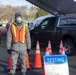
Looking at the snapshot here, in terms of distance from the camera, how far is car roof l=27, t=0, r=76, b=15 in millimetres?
18130

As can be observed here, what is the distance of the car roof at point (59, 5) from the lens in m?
18.1

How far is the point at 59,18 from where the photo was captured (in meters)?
14.7

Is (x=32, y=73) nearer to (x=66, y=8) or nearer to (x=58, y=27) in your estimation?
Answer: (x=58, y=27)

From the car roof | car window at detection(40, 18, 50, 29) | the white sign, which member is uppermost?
the car roof

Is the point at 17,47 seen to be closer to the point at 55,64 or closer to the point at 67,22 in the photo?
the point at 55,64

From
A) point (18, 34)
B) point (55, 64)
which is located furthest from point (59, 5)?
point (55, 64)

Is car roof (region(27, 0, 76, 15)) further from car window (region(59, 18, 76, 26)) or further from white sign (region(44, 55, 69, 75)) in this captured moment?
white sign (region(44, 55, 69, 75))

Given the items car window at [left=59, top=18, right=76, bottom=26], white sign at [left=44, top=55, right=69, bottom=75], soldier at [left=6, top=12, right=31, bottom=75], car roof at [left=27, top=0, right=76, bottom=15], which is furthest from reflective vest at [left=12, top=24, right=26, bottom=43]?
car roof at [left=27, top=0, right=76, bottom=15]

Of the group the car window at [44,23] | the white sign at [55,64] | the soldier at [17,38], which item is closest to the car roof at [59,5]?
the car window at [44,23]

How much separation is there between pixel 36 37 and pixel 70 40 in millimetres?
2875

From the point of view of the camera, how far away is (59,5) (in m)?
19.3

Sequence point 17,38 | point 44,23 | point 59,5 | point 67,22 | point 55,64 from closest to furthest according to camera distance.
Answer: point 55,64, point 17,38, point 67,22, point 44,23, point 59,5

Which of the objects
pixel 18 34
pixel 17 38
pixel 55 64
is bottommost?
pixel 55 64

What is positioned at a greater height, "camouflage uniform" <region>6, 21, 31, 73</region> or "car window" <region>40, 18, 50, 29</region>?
"car window" <region>40, 18, 50, 29</region>
